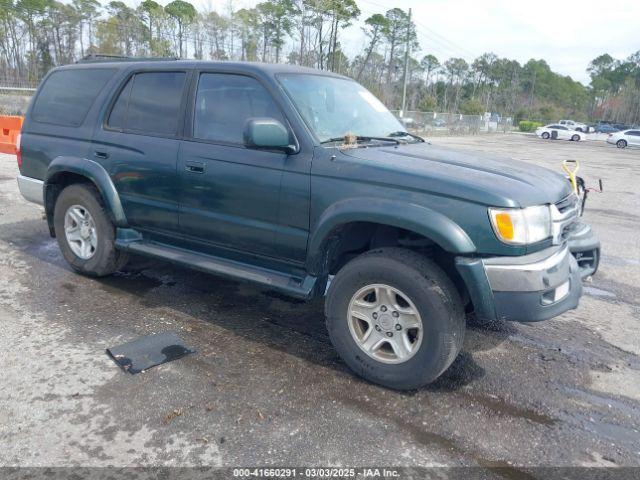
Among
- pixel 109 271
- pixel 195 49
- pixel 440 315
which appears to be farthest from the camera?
pixel 195 49

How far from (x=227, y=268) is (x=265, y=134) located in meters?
1.10

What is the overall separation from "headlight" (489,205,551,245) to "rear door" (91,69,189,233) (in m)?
2.41

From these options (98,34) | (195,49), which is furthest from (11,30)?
(195,49)

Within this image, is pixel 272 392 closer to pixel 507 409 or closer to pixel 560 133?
pixel 507 409

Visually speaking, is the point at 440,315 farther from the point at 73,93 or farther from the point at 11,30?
the point at 11,30

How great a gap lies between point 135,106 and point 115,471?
3042 mm

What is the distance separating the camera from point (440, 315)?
9.94ft

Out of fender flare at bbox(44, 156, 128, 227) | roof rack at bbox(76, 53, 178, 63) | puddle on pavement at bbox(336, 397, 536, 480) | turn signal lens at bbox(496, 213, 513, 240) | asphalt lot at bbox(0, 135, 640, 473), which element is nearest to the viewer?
puddle on pavement at bbox(336, 397, 536, 480)

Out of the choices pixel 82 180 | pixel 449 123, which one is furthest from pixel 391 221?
pixel 449 123

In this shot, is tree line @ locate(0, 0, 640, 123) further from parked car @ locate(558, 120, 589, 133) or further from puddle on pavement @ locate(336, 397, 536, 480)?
puddle on pavement @ locate(336, 397, 536, 480)

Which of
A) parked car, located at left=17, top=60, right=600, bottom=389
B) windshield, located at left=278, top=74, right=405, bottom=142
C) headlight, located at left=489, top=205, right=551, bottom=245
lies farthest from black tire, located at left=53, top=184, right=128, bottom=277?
headlight, located at left=489, top=205, right=551, bottom=245

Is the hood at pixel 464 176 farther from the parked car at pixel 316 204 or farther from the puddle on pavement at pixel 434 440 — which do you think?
the puddle on pavement at pixel 434 440

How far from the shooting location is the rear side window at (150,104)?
4.21m

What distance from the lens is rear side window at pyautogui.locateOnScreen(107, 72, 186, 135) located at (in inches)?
166
